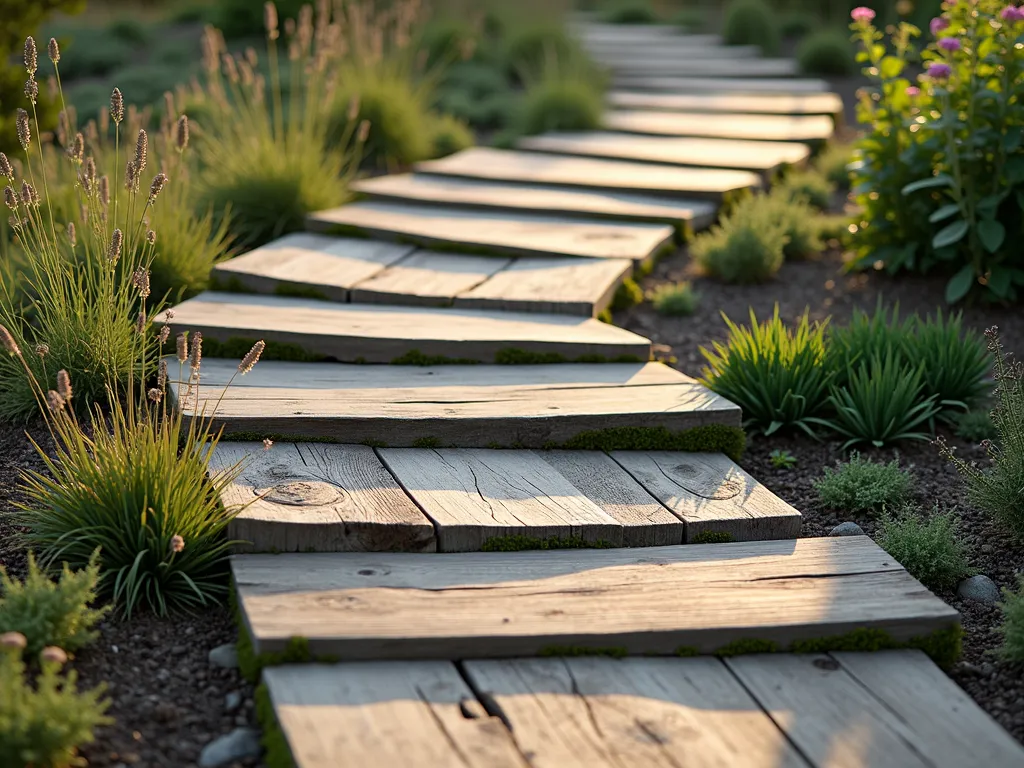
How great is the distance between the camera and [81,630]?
2.47 metres

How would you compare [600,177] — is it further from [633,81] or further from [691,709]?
[691,709]

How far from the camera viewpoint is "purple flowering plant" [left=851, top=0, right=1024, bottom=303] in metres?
4.50

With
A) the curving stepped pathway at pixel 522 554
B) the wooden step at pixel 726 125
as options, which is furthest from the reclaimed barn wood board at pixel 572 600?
the wooden step at pixel 726 125

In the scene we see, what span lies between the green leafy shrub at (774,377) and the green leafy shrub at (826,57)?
7.34 metres

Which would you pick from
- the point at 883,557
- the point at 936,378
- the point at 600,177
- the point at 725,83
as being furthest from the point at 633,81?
the point at 883,557

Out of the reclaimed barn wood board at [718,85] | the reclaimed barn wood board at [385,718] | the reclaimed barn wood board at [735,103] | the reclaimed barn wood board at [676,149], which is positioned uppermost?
the reclaimed barn wood board at [718,85]

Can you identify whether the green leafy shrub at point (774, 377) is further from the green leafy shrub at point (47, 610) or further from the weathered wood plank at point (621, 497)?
the green leafy shrub at point (47, 610)

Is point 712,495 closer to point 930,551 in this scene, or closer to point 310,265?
point 930,551

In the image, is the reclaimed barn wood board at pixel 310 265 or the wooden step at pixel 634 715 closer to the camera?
the wooden step at pixel 634 715

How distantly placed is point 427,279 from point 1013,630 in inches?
106

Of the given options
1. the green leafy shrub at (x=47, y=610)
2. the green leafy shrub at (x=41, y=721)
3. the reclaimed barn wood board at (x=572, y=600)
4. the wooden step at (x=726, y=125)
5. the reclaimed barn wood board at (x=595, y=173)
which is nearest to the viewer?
the green leafy shrub at (x=41, y=721)

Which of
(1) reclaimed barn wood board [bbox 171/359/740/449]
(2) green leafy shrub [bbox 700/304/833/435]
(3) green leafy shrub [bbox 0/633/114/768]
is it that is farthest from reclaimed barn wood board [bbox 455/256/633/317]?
(3) green leafy shrub [bbox 0/633/114/768]

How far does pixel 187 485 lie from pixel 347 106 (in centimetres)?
468

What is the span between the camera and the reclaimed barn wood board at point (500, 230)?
4.98 m
